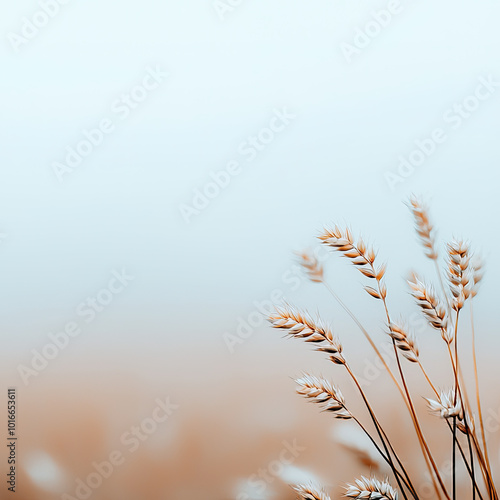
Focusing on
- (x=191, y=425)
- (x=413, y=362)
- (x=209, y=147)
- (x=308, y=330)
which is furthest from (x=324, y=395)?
(x=209, y=147)

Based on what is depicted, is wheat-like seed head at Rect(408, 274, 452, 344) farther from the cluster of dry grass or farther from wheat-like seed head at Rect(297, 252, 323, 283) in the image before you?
wheat-like seed head at Rect(297, 252, 323, 283)

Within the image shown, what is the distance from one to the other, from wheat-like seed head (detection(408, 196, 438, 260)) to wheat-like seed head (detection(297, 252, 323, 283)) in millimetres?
239

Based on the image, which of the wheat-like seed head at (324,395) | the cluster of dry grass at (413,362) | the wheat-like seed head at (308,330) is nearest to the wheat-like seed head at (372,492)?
the cluster of dry grass at (413,362)

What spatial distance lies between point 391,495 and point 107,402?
655 millimetres

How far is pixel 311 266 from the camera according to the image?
3.71ft

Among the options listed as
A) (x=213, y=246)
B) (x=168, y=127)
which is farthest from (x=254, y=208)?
(x=168, y=127)

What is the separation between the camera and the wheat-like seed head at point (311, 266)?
1.13 meters

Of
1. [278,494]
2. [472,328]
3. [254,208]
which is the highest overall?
[254,208]

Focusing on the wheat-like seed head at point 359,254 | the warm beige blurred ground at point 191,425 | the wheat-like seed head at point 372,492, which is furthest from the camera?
the warm beige blurred ground at point 191,425

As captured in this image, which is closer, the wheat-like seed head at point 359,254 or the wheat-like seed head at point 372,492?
the wheat-like seed head at point 372,492

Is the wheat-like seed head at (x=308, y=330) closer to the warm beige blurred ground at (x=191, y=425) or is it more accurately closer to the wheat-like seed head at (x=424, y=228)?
the warm beige blurred ground at (x=191, y=425)

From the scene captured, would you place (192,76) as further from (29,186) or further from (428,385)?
(428,385)

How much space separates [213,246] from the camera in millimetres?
1154

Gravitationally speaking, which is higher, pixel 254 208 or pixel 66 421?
pixel 254 208
